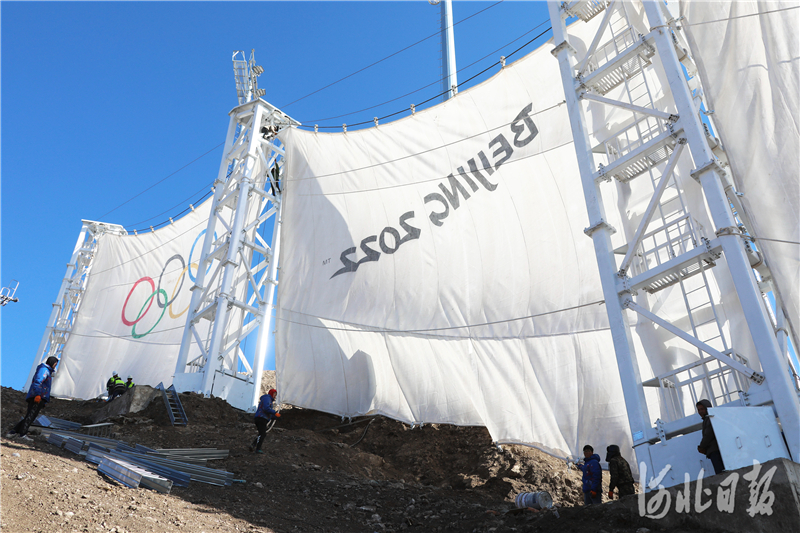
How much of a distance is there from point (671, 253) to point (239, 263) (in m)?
12.0

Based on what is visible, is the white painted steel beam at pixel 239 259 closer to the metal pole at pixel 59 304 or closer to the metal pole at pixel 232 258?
the metal pole at pixel 232 258

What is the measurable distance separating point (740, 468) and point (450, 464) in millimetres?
6858

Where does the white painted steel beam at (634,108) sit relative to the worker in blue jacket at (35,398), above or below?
above

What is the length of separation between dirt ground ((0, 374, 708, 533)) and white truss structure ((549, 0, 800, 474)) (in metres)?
1.67

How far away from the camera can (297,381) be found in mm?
14969

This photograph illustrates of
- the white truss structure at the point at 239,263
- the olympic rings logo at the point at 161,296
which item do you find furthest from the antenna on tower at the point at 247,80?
the olympic rings logo at the point at 161,296

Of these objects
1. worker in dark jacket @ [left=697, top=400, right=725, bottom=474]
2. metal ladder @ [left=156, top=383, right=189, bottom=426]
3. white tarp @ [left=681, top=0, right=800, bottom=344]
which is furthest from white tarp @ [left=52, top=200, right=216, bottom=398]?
white tarp @ [left=681, top=0, right=800, bottom=344]

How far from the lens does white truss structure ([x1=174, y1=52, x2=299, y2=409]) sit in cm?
1530

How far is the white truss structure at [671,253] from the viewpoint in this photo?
623 centimetres

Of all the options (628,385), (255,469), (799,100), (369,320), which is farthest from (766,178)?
(369,320)

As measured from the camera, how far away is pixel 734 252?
651cm

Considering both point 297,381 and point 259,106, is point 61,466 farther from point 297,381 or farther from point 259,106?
point 259,106

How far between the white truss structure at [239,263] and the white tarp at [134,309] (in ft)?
18.1

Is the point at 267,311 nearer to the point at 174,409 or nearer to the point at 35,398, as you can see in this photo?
the point at 174,409
